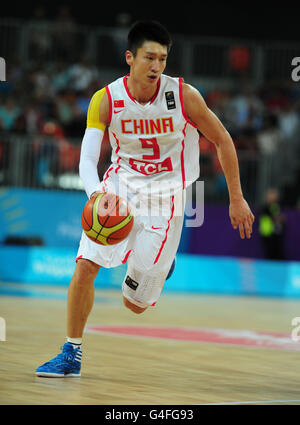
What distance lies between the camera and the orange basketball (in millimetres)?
5941

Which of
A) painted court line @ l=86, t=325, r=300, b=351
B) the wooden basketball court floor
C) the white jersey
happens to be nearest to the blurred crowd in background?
the wooden basketball court floor

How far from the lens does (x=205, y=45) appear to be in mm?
21188

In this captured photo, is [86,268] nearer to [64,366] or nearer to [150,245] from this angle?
[150,245]

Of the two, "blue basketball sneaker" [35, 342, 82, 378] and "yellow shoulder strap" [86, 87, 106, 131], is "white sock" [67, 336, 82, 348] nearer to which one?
"blue basketball sneaker" [35, 342, 82, 378]

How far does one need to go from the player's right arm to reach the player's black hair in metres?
0.45

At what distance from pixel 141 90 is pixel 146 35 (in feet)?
1.39

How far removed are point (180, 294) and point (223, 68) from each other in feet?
25.4

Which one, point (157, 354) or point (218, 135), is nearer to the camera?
point (218, 135)

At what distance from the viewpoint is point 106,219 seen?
19.4 feet

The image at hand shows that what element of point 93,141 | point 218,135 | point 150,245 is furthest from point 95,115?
point 150,245

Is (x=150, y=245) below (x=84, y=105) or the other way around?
below

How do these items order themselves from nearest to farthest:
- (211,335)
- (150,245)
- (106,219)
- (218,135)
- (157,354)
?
(106,219)
(218,135)
(150,245)
(157,354)
(211,335)

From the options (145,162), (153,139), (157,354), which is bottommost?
(157,354)

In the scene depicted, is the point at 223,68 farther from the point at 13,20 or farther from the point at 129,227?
the point at 129,227
